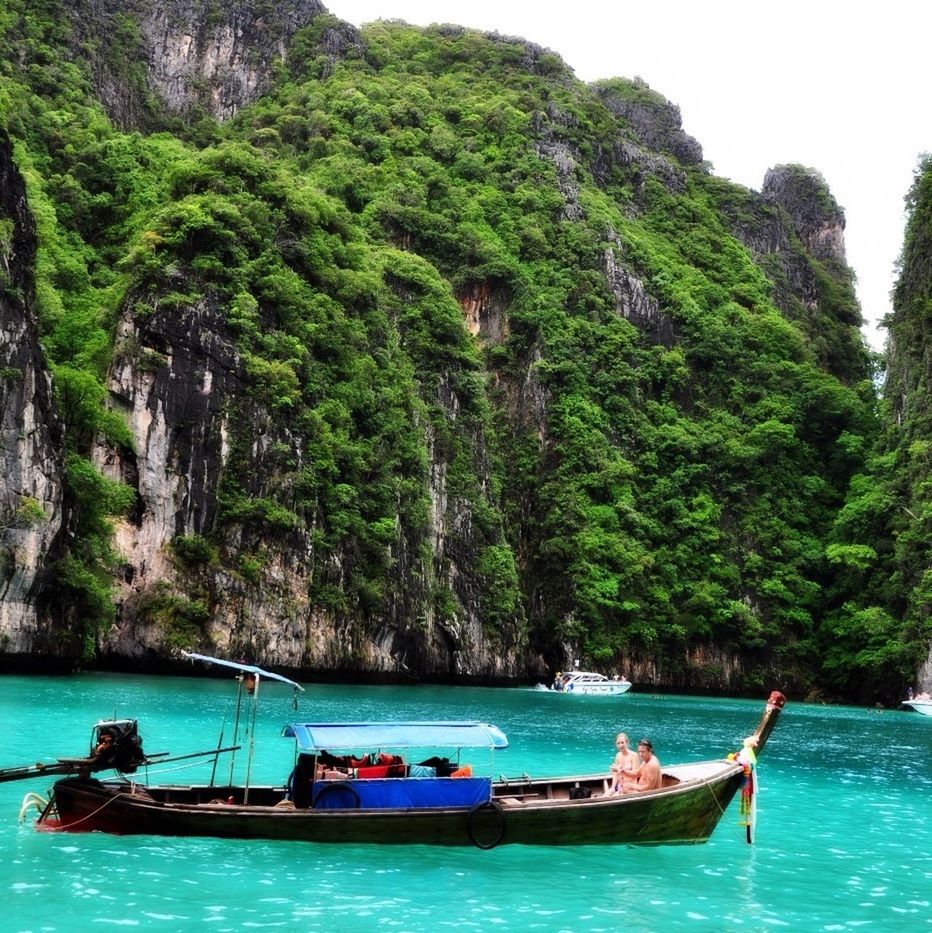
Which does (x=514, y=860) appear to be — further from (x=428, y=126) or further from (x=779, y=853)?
(x=428, y=126)

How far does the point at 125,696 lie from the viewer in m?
32.8

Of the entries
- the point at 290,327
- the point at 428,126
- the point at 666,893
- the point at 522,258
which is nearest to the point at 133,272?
the point at 290,327

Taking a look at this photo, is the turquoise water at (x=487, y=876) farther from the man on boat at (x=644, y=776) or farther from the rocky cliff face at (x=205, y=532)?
the rocky cliff face at (x=205, y=532)

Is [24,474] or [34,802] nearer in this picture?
[34,802]

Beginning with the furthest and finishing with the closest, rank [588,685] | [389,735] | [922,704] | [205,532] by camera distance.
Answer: [588,685] → [922,704] → [205,532] → [389,735]

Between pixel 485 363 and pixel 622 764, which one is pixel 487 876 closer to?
pixel 622 764

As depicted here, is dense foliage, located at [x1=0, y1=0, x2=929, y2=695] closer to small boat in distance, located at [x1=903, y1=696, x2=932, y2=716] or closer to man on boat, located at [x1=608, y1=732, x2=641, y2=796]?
small boat in distance, located at [x1=903, y1=696, x2=932, y2=716]

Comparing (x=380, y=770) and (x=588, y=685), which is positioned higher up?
(x=380, y=770)

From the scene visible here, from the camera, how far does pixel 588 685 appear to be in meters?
57.3

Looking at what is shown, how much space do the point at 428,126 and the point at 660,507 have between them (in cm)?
3845

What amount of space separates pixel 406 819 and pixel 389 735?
4.31 ft

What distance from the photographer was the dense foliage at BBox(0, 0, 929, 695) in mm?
51875

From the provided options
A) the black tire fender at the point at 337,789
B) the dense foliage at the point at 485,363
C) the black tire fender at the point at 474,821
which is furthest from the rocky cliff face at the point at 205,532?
the black tire fender at the point at 474,821

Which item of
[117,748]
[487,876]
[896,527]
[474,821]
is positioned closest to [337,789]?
[474,821]
